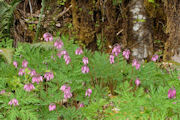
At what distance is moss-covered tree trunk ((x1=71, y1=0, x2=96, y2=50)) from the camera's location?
5.36 metres

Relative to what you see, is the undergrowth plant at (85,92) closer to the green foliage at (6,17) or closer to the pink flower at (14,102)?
the pink flower at (14,102)

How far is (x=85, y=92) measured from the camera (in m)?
2.61

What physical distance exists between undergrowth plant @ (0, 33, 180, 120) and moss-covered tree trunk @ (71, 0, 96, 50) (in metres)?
2.14

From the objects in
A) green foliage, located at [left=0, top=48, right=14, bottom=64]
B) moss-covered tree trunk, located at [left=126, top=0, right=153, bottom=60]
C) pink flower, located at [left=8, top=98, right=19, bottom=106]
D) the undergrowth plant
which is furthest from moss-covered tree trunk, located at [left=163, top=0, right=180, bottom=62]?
pink flower, located at [left=8, top=98, right=19, bottom=106]

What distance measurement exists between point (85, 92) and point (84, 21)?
3.08 metres

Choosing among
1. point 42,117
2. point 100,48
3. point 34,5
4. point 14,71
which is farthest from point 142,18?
point 34,5

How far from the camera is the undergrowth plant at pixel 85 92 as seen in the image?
2006 millimetres

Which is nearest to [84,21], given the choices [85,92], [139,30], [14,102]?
[139,30]

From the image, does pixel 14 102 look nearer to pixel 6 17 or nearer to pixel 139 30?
pixel 139 30

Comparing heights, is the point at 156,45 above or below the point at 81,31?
below

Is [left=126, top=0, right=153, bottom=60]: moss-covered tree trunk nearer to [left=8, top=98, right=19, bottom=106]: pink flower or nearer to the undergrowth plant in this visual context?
the undergrowth plant

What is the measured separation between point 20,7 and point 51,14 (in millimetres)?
914

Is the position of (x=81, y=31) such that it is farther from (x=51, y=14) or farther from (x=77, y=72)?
(x=77, y=72)

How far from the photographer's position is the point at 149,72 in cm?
287
